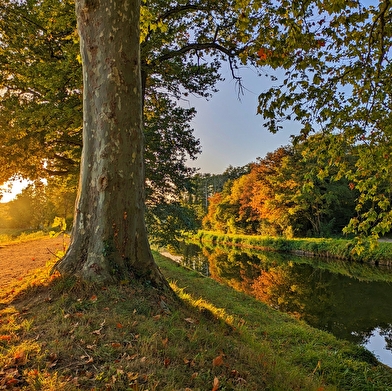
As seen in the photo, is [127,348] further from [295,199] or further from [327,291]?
[295,199]

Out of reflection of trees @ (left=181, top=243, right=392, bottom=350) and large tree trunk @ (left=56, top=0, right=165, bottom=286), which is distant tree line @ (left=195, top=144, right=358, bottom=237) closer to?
reflection of trees @ (left=181, top=243, right=392, bottom=350)

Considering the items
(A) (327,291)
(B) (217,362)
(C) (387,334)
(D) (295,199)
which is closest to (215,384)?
(B) (217,362)

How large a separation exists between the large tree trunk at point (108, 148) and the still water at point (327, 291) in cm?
727

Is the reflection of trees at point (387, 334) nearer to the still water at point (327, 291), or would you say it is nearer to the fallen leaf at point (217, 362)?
the still water at point (327, 291)

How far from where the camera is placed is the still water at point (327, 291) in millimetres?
9156

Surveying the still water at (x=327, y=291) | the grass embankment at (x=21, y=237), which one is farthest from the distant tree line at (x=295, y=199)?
the grass embankment at (x=21, y=237)

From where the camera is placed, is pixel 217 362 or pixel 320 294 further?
pixel 320 294

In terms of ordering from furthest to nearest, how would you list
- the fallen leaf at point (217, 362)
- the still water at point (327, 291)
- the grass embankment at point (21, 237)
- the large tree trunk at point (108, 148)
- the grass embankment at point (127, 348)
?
1. the grass embankment at point (21, 237)
2. the still water at point (327, 291)
3. the large tree trunk at point (108, 148)
4. the fallen leaf at point (217, 362)
5. the grass embankment at point (127, 348)

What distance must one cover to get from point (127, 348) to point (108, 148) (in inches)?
100

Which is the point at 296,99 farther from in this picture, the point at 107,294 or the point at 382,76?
the point at 107,294

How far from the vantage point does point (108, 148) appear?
164 inches

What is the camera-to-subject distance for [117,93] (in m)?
4.19

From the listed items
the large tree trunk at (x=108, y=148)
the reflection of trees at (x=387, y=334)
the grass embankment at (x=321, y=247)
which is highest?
the large tree trunk at (x=108, y=148)

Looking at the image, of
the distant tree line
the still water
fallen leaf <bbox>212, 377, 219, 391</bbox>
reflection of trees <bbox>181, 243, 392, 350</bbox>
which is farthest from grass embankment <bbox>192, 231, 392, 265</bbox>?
fallen leaf <bbox>212, 377, 219, 391</bbox>
